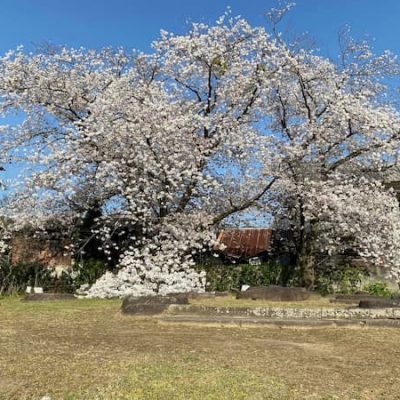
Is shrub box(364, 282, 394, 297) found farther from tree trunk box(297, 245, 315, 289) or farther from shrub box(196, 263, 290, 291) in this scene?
shrub box(196, 263, 290, 291)

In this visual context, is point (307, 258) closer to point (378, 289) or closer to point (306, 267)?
point (306, 267)

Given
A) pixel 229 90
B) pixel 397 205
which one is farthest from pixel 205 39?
pixel 397 205

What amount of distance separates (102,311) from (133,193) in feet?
15.5

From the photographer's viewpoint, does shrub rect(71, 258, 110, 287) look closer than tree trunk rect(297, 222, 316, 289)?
Yes

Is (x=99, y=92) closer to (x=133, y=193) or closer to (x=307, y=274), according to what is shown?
(x=133, y=193)

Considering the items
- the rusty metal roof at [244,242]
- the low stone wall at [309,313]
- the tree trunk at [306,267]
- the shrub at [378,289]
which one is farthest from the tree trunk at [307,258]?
the low stone wall at [309,313]

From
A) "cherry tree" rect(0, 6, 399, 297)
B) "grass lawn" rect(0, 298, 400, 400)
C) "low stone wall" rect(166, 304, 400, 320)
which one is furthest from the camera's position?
"cherry tree" rect(0, 6, 399, 297)

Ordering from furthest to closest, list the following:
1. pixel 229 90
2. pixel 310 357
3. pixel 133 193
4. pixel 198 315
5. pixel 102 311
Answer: pixel 229 90 < pixel 133 193 < pixel 102 311 < pixel 198 315 < pixel 310 357

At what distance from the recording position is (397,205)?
14.3 meters

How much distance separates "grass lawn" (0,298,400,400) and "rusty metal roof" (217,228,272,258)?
9.46 metres

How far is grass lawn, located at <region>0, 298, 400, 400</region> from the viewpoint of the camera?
427 centimetres

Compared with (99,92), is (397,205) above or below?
below

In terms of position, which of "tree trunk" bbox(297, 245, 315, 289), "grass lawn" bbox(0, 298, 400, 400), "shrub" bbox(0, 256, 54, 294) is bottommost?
"grass lawn" bbox(0, 298, 400, 400)

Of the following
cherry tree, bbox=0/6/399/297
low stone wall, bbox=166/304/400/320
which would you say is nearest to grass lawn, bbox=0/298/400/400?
low stone wall, bbox=166/304/400/320
